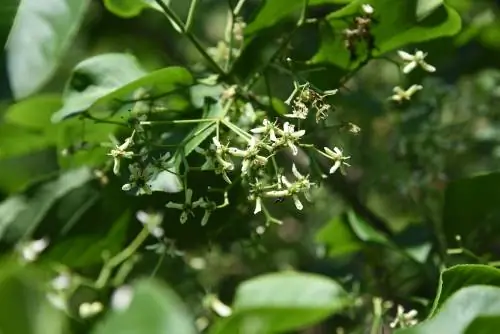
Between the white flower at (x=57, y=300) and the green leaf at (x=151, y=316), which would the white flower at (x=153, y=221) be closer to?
the white flower at (x=57, y=300)

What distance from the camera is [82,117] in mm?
1106

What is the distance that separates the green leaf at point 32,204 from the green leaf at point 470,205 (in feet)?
1.48

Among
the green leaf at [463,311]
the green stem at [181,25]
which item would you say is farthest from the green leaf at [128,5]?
the green leaf at [463,311]

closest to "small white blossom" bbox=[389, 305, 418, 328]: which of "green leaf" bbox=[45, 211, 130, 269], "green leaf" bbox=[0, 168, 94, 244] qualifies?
"green leaf" bbox=[45, 211, 130, 269]

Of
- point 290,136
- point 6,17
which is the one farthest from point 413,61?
point 6,17

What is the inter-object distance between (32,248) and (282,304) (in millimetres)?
728

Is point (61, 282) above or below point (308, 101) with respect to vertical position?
below

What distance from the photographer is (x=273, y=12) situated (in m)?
1.12

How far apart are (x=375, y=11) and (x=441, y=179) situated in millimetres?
499

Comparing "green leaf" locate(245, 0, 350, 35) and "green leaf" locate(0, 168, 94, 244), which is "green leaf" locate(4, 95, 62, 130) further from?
"green leaf" locate(245, 0, 350, 35)

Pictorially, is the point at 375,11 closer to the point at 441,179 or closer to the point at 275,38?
the point at 275,38

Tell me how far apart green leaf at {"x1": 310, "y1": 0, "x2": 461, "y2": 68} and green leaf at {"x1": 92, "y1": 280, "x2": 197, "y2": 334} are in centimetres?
60

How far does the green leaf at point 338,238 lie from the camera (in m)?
1.24

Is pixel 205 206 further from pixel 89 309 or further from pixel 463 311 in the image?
pixel 463 311
